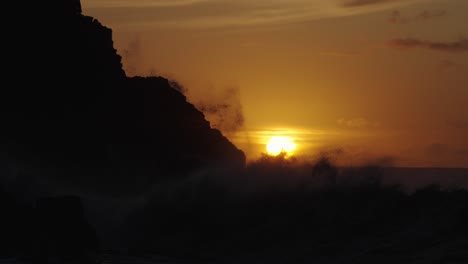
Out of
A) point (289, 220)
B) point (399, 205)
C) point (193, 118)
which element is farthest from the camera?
point (193, 118)

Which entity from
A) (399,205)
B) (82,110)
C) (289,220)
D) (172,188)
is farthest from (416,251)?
(82,110)

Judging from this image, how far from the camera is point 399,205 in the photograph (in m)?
34.3

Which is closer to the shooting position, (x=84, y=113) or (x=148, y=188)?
(x=148, y=188)

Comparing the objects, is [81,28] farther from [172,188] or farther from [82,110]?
[172,188]

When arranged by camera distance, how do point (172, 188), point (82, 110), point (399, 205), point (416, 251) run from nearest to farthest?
point (416, 251)
point (399, 205)
point (172, 188)
point (82, 110)

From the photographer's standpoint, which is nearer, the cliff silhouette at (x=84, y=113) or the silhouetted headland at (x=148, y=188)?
the silhouetted headland at (x=148, y=188)

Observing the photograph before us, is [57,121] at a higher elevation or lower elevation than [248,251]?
higher

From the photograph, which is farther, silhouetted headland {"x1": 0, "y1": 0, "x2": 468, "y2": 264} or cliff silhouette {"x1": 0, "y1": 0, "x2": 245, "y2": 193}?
cliff silhouette {"x1": 0, "y1": 0, "x2": 245, "y2": 193}

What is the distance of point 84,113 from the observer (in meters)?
57.9

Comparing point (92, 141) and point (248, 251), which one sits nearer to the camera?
point (248, 251)

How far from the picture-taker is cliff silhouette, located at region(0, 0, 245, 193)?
53.9 meters

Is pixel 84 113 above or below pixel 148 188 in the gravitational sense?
above

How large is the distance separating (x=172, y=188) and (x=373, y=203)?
13945 millimetres

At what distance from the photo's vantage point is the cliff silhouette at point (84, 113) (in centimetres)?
5394
